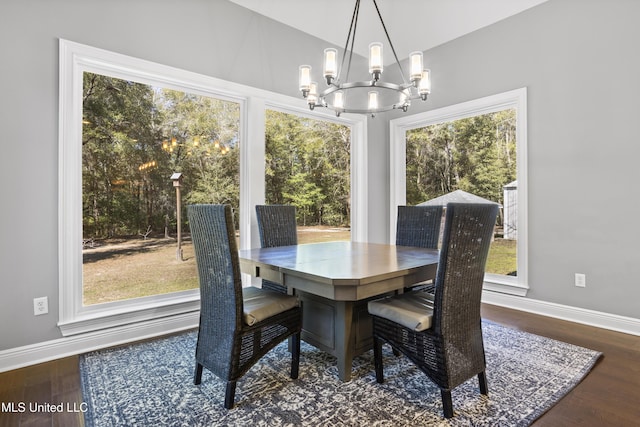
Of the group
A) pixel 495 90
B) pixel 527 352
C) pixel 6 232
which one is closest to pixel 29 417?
pixel 6 232

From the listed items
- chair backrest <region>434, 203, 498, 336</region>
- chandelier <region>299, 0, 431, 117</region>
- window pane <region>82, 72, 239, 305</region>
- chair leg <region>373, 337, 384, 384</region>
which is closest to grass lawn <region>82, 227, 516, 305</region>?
window pane <region>82, 72, 239, 305</region>

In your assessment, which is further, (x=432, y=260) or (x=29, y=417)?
(x=432, y=260)

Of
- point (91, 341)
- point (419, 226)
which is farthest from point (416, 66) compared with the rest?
point (91, 341)

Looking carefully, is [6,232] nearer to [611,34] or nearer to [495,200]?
[495,200]

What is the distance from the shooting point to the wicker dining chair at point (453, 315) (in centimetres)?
161

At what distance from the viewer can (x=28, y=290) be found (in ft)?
7.50

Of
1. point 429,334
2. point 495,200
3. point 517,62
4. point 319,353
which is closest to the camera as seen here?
point 429,334

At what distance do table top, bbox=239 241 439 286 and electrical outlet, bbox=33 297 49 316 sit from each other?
1417 mm

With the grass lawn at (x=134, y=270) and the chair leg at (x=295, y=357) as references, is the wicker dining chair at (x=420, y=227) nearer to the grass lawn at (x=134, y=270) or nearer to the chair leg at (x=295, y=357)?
the chair leg at (x=295, y=357)

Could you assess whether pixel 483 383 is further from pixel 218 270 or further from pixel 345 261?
pixel 218 270

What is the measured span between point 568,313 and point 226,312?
316cm

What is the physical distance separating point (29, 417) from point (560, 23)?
4.93 meters

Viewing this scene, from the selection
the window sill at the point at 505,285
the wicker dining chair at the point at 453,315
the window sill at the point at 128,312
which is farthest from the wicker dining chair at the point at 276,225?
the window sill at the point at 505,285

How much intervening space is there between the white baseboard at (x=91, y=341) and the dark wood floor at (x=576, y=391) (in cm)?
7
